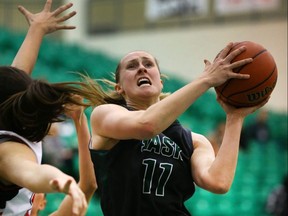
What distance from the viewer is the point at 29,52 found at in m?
3.69

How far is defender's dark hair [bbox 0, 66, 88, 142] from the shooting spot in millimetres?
2814

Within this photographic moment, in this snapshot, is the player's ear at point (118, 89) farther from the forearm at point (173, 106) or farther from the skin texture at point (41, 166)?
the forearm at point (173, 106)

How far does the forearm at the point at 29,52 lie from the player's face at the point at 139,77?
51cm

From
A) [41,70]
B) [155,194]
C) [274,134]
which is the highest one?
[155,194]

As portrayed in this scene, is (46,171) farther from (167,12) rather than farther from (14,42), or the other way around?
(167,12)

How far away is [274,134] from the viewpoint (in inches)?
567

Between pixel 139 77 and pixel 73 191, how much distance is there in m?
1.24

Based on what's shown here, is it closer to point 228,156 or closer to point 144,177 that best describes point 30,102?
point 144,177

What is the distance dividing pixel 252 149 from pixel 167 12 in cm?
545

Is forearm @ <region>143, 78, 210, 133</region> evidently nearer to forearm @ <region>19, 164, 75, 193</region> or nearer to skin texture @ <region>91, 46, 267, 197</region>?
skin texture @ <region>91, 46, 267, 197</region>

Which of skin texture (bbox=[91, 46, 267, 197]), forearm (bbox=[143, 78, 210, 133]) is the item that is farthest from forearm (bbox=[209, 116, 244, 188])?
forearm (bbox=[143, 78, 210, 133])

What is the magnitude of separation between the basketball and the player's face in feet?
1.18

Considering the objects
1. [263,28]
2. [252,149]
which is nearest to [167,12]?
[263,28]

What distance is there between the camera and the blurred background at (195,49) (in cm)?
1150
